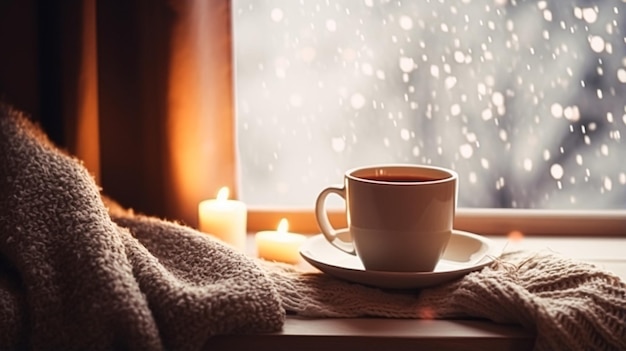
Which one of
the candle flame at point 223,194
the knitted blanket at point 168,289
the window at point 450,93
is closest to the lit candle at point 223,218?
the candle flame at point 223,194

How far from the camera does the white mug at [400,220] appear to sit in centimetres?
98

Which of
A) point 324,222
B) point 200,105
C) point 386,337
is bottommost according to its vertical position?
point 386,337

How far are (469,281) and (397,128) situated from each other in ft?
1.54

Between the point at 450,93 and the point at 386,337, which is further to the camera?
the point at 450,93

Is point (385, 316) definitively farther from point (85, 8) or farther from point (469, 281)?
point (85, 8)

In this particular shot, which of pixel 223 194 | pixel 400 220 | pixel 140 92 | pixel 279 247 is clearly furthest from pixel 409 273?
pixel 140 92

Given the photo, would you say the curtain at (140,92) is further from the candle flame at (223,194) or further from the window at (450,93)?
the window at (450,93)

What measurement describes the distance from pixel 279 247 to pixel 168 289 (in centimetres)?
28

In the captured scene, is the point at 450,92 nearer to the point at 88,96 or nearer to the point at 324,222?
the point at 324,222

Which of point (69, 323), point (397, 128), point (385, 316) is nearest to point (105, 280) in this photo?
point (69, 323)

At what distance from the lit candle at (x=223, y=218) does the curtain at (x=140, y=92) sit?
0.10 feet

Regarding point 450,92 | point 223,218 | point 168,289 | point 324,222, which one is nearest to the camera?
point 168,289

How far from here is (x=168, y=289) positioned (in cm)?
92

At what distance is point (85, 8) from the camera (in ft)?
3.74
